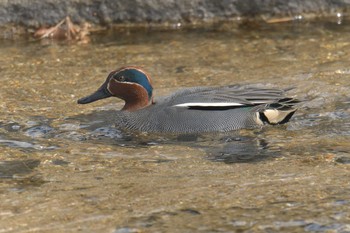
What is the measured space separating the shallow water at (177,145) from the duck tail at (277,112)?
0.29 ft

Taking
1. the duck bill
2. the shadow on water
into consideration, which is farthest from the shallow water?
the duck bill

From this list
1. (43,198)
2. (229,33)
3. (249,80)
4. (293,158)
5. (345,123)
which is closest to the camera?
(43,198)

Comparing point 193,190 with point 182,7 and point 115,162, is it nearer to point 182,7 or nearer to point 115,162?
point 115,162

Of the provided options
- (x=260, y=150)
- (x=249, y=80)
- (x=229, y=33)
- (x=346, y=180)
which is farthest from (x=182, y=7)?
(x=346, y=180)

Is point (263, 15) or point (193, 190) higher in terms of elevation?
point (263, 15)

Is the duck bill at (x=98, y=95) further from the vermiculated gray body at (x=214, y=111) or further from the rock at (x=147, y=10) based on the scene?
the rock at (x=147, y=10)

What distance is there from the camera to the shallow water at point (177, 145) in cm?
524

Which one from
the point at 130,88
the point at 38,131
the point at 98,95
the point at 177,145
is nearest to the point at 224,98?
the point at 177,145

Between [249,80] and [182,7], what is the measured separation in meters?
2.27

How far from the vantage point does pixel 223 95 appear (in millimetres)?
7301

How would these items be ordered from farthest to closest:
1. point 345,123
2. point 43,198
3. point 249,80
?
point 249,80, point 345,123, point 43,198

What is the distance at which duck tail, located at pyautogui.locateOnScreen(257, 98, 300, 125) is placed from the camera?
7229 mm

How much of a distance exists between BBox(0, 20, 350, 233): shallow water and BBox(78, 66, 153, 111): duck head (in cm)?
22

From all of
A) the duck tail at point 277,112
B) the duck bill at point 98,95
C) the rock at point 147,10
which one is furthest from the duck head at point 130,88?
the rock at point 147,10
